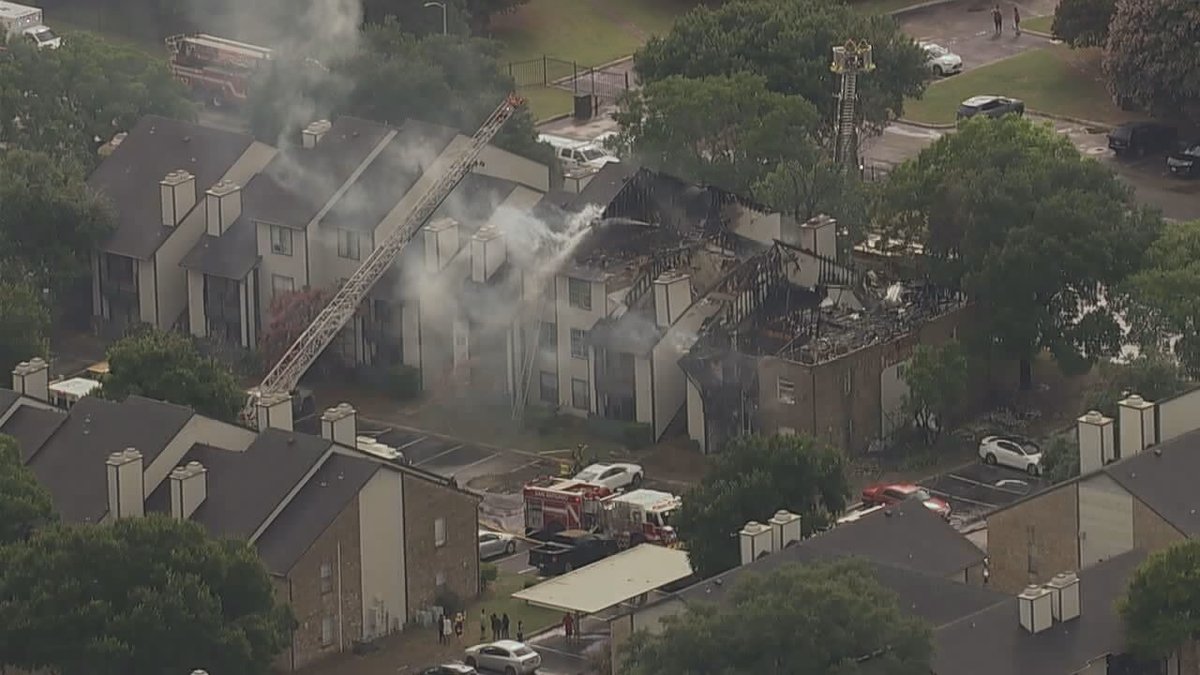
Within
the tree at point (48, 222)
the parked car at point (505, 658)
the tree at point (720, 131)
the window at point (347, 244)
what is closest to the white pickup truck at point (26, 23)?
the tree at point (48, 222)

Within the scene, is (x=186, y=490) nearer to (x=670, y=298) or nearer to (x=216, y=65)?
(x=670, y=298)

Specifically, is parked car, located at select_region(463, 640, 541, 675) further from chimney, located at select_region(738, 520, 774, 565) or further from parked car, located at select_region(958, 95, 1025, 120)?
parked car, located at select_region(958, 95, 1025, 120)

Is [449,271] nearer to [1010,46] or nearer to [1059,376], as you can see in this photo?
[1059,376]

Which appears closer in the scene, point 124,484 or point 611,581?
point 611,581

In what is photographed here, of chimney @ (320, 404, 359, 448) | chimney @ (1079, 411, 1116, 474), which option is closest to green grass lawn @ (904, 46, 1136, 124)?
chimney @ (320, 404, 359, 448)

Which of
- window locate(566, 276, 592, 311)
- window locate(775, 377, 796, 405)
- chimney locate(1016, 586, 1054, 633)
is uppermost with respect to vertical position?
chimney locate(1016, 586, 1054, 633)

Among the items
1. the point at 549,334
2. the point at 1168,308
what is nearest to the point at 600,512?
the point at 549,334
